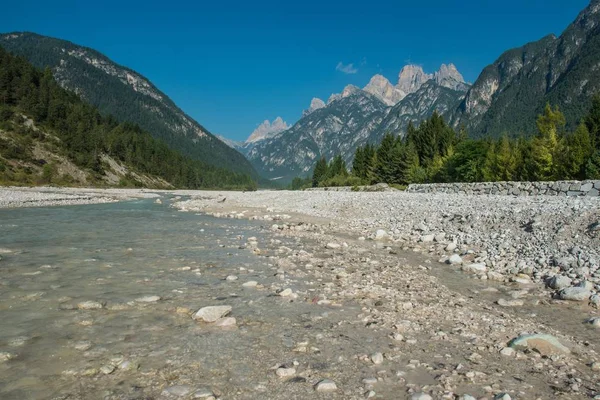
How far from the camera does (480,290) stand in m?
9.34

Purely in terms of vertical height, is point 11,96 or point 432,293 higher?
point 11,96

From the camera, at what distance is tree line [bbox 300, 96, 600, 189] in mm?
38938

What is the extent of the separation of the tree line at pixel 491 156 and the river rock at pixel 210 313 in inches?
1559

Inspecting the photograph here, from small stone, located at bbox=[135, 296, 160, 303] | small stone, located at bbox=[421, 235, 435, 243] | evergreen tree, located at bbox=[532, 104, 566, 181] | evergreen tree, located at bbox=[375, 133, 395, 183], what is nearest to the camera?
small stone, located at bbox=[135, 296, 160, 303]

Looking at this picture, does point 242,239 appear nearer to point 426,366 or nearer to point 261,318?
point 261,318

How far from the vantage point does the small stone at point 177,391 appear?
4.36m

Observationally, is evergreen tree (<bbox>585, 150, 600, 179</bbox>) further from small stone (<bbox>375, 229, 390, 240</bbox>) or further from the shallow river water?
the shallow river water

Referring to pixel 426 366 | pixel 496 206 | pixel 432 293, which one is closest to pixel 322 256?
pixel 432 293

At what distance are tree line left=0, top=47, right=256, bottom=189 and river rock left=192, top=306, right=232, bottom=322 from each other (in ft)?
332

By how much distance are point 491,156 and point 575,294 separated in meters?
47.4

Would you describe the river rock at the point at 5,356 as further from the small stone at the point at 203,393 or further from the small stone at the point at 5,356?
the small stone at the point at 203,393

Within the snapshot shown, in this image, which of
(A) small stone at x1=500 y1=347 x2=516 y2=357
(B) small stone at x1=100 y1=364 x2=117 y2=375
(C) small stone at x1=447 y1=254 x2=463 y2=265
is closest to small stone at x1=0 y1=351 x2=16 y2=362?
(B) small stone at x1=100 y1=364 x2=117 y2=375

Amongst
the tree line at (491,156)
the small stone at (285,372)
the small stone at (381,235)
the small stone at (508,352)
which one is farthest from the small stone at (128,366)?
the tree line at (491,156)

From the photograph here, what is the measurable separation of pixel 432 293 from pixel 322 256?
4.99 meters
